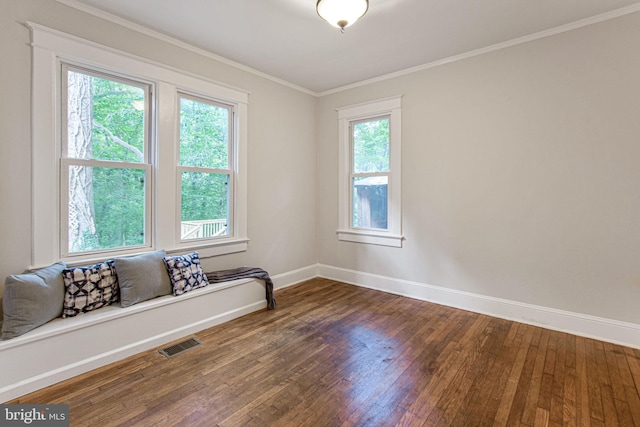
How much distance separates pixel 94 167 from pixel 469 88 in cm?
381

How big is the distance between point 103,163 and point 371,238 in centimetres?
311

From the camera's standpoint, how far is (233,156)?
3.66m

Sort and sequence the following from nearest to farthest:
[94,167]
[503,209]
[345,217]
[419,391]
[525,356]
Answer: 1. [419,391]
2. [525,356]
3. [94,167]
4. [503,209]
5. [345,217]

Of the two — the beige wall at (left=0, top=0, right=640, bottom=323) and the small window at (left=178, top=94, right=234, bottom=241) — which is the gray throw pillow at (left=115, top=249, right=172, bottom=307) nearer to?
the small window at (left=178, top=94, right=234, bottom=241)

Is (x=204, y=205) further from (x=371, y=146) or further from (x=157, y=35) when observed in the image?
(x=371, y=146)

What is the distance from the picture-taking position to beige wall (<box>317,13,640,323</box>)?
2605mm

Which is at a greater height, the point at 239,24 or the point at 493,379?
the point at 239,24

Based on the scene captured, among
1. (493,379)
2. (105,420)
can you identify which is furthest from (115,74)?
(493,379)

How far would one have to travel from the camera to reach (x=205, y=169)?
338 centimetres

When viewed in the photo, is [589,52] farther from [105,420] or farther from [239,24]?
[105,420]

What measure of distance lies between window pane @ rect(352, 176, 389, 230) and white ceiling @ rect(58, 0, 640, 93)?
4.87 feet

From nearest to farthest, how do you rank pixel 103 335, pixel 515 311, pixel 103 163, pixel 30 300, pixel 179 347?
pixel 30 300 → pixel 103 335 → pixel 179 347 → pixel 103 163 → pixel 515 311

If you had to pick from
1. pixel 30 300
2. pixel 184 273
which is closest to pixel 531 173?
pixel 184 273

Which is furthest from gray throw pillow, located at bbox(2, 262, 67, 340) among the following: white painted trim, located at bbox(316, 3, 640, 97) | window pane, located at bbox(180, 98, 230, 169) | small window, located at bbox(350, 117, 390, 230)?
white painted trim, located at bbox(316, 3, 640, 97)
